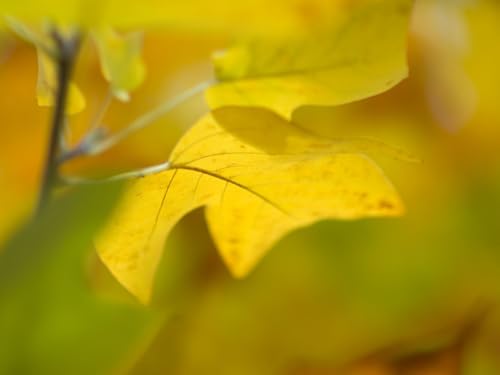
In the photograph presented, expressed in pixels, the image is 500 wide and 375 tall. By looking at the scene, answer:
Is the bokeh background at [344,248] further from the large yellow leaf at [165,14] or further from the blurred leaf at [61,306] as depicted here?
the large yellow leaf at [165,14]

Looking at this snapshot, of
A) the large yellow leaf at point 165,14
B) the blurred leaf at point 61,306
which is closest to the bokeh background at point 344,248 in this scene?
the blurred leaf at point 61,306

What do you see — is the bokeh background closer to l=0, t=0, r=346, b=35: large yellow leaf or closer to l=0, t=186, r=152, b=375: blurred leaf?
l=0, t=186, r=152, b=375: blurred leaf

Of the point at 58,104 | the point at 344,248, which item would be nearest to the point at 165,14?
the point at 58,104

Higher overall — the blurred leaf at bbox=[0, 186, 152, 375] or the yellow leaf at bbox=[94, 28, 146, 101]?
the yellow leaf at bbox=[94, 28, 146, 101]

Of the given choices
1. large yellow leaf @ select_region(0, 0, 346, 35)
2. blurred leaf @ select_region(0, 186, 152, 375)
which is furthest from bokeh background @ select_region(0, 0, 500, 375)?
large yellow leaf @ select_region(0, 0, 346, 35)

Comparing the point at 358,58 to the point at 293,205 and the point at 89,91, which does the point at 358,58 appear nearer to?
the point at 293,205

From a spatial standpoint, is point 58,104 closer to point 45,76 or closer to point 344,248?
point 45,76
